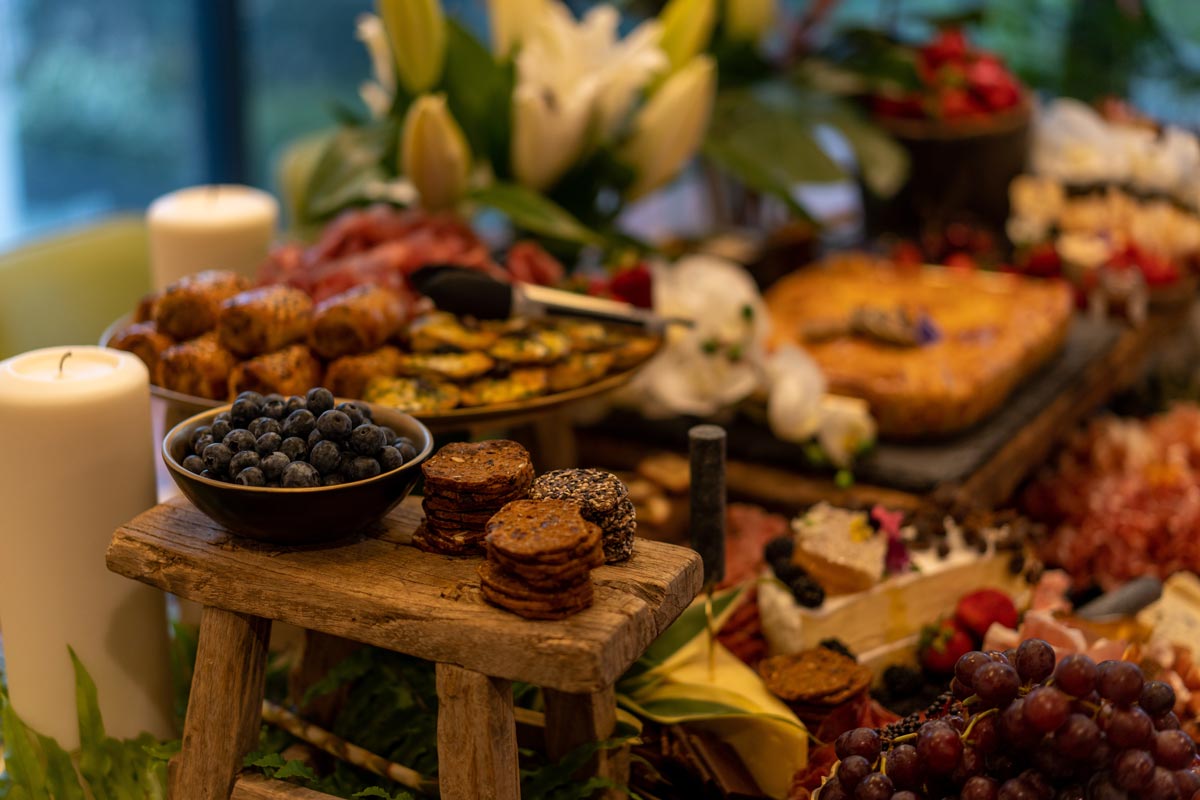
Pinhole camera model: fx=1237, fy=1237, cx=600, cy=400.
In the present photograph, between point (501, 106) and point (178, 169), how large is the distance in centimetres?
257

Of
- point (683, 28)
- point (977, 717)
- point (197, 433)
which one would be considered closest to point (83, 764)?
point (197, 433)

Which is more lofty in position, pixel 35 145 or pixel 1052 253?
pixel 1052 253

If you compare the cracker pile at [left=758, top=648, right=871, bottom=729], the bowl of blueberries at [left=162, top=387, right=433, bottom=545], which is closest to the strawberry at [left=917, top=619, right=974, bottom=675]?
the cracker pile at [left=758, top=648, right=871, bottom=729]

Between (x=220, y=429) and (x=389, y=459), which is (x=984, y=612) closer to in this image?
(x=389, y=459)

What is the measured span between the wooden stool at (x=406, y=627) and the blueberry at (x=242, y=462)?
72 mm

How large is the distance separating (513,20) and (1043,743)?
4.71 feet

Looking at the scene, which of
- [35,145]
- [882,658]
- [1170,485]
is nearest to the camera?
[882,658]

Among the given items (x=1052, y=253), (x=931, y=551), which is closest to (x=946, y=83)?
(x=1052, y=253)

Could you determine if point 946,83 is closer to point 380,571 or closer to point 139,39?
point 380,571

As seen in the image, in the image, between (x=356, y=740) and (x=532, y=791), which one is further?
(x=356, y=740)

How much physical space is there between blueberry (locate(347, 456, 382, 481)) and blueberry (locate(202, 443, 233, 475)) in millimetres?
88

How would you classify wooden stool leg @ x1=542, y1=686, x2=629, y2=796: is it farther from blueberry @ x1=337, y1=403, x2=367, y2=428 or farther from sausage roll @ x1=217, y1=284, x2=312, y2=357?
sausage roll @ x1=217, y1=284, x2=312, y2=357

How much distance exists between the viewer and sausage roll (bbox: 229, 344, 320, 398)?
1164mm

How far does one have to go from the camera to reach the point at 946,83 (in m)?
2.45
